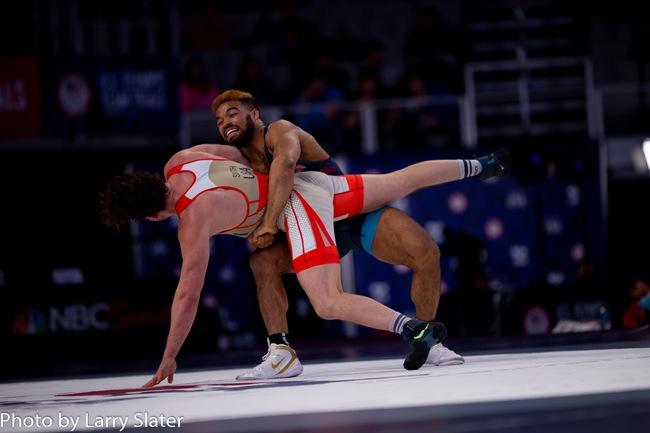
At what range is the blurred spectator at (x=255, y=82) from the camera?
34.5ft

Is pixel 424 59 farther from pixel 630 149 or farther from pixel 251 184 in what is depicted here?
pixel 251 184

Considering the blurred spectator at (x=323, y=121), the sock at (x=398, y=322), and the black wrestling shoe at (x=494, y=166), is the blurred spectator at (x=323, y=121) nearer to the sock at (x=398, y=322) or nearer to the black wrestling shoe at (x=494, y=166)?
the black wrestling shoe at (x=494, y=166)

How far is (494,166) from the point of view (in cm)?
445

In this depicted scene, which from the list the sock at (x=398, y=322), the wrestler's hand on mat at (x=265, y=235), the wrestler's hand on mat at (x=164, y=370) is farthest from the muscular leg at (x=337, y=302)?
the wrestler's hand on mat at (x=164, y=370)

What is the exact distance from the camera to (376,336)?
9.16 metres

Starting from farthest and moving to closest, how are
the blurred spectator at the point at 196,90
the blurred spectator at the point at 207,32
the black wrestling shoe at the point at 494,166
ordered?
the blurred spectator at the point at 207,32, the blurred spectator at the point at 196,90, the black wrestling shoe at the point at 494,166

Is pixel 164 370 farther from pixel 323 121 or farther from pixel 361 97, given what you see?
pixel 361 97

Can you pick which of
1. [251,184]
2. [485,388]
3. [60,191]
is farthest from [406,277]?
[485,388]

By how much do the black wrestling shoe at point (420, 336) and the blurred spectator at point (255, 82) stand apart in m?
6.85

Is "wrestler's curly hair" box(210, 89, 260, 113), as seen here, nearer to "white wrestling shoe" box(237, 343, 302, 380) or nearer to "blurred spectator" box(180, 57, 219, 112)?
"white wrestling shoe" box(237, 343, 302, 380)

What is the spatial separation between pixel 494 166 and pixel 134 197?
4.74 feet

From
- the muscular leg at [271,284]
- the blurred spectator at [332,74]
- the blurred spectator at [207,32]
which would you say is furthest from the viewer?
the blurred spectator at [207,32]

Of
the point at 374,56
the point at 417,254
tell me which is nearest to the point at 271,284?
the point at 417,254

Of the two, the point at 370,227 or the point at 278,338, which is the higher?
the point at 370,227
